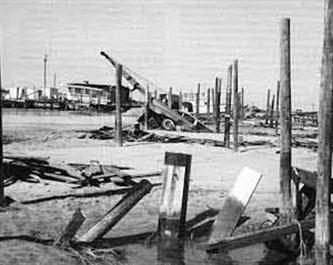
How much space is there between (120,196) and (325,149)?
6.16m

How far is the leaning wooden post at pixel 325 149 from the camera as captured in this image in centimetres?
658

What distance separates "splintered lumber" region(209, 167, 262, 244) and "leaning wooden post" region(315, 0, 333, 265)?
5.17 feet

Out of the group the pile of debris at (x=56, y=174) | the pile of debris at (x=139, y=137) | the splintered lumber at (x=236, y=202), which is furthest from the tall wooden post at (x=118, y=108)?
the splintered lumber at (x=236, y=202)

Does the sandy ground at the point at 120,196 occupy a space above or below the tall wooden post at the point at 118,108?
below

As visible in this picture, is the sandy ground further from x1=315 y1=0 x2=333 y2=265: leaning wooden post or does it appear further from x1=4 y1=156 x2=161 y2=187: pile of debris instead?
x1=315 y1=0 x2=333 y2=265: leaning wooden post

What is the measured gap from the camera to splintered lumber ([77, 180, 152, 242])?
809 centimetres

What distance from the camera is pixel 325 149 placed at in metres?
6.64

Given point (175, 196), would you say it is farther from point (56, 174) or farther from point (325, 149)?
point (56, 174)

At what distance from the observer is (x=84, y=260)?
23.0 ft

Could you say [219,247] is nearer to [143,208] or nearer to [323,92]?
[323,92]

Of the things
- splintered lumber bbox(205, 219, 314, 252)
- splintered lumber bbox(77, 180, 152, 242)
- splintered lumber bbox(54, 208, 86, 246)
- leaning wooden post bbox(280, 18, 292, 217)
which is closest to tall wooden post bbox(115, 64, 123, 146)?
splintered lumber bbox(77, 180, 152, 242)

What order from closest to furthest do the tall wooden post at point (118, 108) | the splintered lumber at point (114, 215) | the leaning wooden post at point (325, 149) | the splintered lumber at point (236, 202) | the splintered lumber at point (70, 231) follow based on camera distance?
1. the leaning wooden post at point (325, 149)
2. the splintered lumber at point (70, 231)
3. the splintered lumber at point (236, 202)
4. the splintered lumber at point (114, 215)
5. the tall wooden post at point (118, 108)

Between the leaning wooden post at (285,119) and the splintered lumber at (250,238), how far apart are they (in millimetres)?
686

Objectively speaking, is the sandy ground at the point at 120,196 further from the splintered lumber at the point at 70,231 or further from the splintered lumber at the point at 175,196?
the splintered lumber at the point at 175,196
